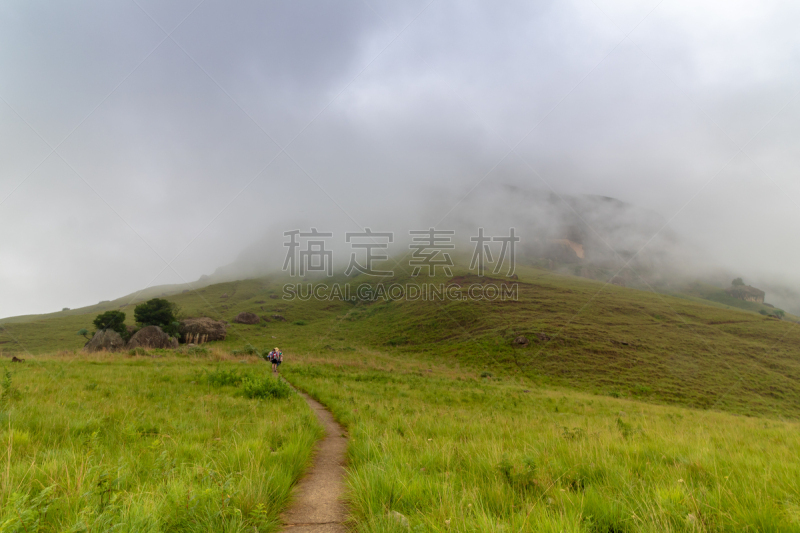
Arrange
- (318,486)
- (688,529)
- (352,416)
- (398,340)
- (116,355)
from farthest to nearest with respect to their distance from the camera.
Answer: (398,340) → (116,355) → (352,416) → (318,486) → (688,529)

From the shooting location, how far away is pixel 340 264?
14912 cm

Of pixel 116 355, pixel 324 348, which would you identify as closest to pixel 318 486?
pixel 116 355

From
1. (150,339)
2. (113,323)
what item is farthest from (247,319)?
(150,339)

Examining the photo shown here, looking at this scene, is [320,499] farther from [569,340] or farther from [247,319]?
[247,319]

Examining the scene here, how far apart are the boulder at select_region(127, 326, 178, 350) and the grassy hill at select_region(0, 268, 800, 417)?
23.6 feet

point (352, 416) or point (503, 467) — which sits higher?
point (503, 467)

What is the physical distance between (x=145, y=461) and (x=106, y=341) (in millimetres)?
51403

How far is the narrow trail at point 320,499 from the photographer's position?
3.10m

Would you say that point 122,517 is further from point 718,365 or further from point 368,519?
point 718,365

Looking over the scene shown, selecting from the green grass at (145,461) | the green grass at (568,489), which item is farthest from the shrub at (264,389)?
the green grass at (568,489)

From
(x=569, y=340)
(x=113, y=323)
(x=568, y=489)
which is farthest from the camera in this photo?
(x=569, y=340)

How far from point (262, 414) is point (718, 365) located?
62.3 metres

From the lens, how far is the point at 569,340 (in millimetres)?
48656

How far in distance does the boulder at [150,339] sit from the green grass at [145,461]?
1611 inches
